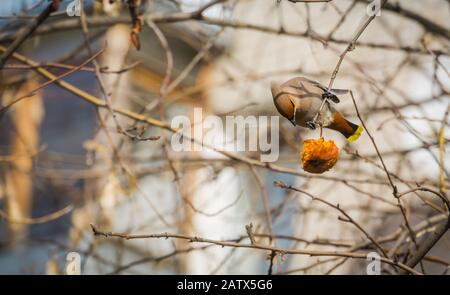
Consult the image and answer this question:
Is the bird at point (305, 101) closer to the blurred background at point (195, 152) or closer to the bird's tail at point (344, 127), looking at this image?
the bird's tail at point (344, 127)

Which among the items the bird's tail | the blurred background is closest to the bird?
the bird's tail

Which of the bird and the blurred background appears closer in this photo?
the bird

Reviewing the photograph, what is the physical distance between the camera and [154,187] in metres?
5.44

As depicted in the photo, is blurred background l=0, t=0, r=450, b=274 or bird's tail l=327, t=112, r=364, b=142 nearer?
bird's tail l=327, t=112, r=364, b=142

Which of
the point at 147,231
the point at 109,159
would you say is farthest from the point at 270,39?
the point at 109,159

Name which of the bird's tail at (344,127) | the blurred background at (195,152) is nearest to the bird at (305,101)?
the bird's tail at (344,127)

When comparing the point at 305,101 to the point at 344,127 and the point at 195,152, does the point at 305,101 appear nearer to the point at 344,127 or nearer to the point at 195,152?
the point at 344,127

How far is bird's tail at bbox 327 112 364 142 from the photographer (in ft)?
6.06

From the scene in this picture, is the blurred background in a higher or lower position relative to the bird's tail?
higher

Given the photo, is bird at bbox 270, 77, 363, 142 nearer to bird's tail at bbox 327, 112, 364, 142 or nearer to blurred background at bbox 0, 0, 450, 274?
bird's tail at bbox 327, 112, 364, 142

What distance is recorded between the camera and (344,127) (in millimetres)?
1873
